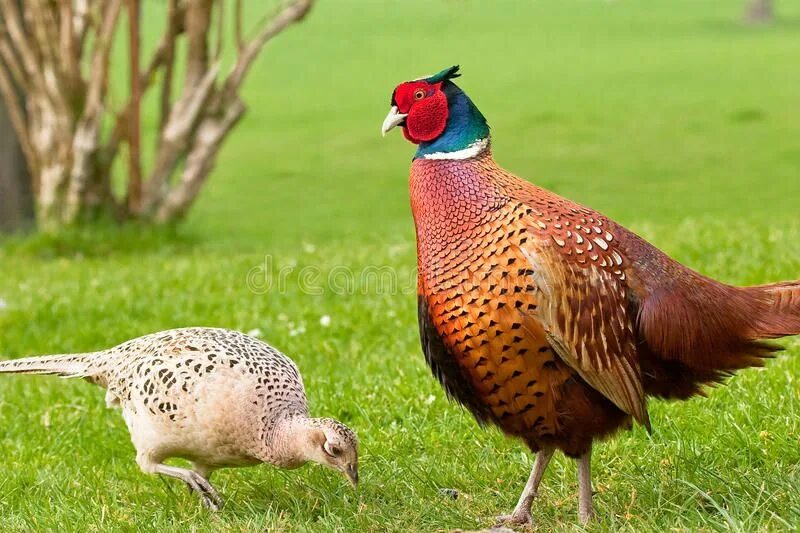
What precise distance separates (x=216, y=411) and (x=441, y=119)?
1.41 m

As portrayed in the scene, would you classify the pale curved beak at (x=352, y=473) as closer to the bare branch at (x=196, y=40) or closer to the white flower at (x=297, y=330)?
the white flower at (x=297, y=330)

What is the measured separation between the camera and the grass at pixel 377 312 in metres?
4.57

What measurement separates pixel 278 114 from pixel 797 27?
2117cm

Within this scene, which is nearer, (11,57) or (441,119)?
(441,119)

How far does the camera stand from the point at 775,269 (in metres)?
7.64

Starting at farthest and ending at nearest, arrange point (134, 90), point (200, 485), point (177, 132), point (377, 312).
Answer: point (177, 132) < point (134, 90) < point (377, 312) < point (200, 485)

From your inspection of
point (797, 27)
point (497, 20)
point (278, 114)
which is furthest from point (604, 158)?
point (797, 27)

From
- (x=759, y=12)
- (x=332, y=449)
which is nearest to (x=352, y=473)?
(x=332, y=449)

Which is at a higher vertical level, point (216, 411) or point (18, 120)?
point (18, 120)

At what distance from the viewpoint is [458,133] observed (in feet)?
14.5

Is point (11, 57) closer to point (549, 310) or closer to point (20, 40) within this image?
point (20, 40)

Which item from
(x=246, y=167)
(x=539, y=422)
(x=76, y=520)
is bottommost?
(x=246, y=167)

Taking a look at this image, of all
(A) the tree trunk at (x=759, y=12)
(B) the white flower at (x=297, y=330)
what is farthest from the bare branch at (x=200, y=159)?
(A) the tree trunk at (x=759, y=12)

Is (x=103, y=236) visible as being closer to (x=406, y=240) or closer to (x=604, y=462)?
(x=406, y=240)
